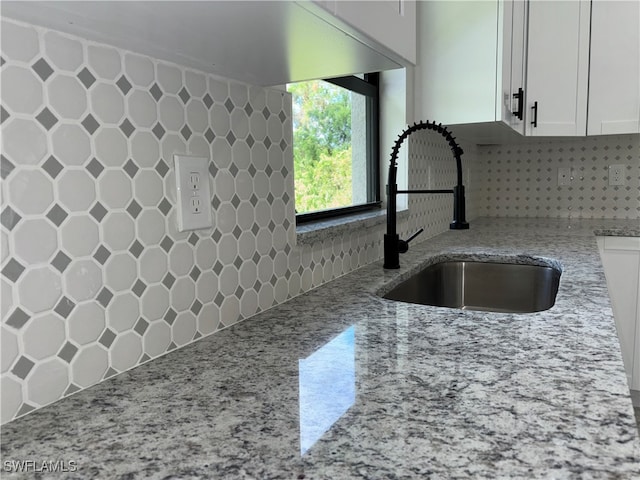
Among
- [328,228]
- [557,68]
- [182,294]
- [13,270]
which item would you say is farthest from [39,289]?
[557,68]

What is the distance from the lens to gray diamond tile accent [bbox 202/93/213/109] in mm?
882

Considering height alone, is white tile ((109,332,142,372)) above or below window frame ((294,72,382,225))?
below

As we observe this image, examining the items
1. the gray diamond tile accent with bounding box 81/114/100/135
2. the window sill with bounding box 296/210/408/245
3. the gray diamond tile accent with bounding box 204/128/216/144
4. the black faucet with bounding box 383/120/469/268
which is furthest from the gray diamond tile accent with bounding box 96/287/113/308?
the black faucet with bounding box 383/120/469/268

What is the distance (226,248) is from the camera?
0.96 meters

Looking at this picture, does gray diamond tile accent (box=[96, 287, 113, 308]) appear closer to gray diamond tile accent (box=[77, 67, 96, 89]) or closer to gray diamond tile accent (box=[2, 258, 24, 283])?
gray diamond tile accent (box=[2, 258, 24, 283])

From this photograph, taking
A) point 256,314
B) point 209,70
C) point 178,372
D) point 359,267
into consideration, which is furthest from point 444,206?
point 178,372

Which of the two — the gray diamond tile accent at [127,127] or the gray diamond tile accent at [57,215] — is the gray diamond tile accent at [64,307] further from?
the gray diamond tile accent at [127,127]

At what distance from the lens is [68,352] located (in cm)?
66

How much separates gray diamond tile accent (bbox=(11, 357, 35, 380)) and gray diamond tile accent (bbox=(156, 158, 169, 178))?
13.0 inches

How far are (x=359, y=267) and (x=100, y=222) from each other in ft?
3.08

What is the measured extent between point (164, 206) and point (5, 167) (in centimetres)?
26

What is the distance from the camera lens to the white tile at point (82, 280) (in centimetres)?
66

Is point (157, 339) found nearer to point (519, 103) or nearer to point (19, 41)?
point (19, 41)

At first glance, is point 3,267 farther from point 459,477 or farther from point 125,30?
point 459,477
